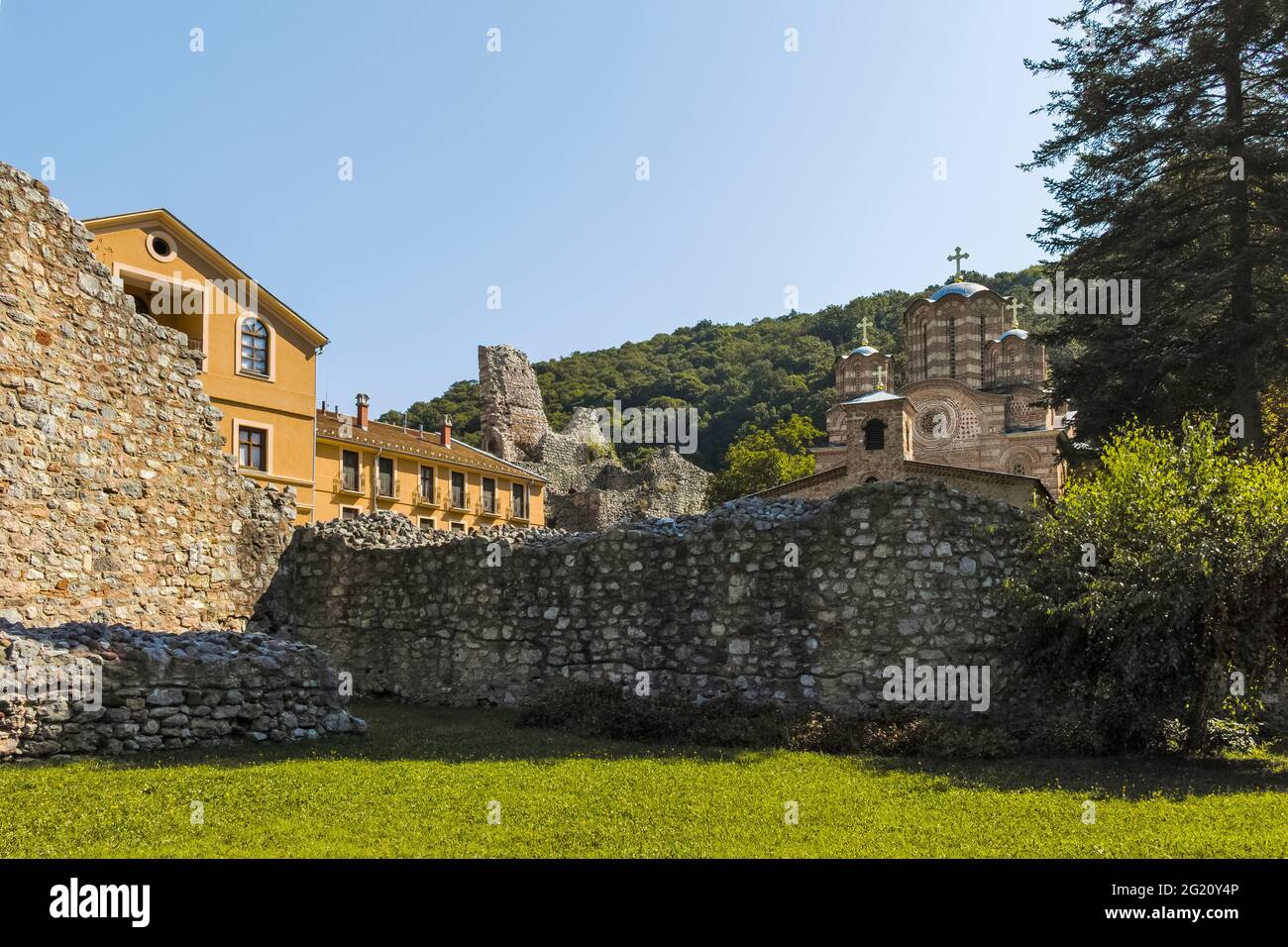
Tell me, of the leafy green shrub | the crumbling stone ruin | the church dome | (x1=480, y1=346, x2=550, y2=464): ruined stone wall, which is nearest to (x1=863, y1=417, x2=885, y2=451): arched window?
the crumbling stone ruin

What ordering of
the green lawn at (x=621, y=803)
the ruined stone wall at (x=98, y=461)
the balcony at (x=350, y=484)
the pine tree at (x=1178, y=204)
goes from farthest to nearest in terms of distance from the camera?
1. the balcony at (x=350, y=484)
2. the pine tree at (x=1178, y=204)
3. the ruined stone wall at (x=98, y=461)
4. the green lawn at (x=621, y=803)

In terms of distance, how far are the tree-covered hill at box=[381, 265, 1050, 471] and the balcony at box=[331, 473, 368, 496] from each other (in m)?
28.8

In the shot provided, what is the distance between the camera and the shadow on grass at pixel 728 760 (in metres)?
9.12

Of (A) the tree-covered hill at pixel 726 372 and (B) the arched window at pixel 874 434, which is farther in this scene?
(A) the tree-covered hill at pixel 726 372

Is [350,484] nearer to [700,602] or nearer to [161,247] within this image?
[161,247]

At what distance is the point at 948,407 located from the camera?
173ft

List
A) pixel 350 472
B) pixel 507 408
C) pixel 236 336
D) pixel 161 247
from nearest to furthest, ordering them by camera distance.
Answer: pixel 161 247 < pixel 236 336 < pixel 350 472 < pixel 507 408

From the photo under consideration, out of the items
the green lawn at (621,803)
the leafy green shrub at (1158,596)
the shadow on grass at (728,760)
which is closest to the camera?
the green lawn at (621,803)

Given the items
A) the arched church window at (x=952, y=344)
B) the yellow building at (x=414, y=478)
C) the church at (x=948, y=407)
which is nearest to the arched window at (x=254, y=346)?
the yellow building at (x=414, y=478)

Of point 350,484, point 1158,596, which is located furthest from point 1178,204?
point 350,484

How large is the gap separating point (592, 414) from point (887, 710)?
55769 mm

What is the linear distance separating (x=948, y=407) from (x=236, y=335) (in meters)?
37.9

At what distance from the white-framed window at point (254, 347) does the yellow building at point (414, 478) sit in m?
10.0

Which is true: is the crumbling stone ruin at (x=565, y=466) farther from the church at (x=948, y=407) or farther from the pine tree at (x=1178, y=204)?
the pine tree at (x=1178, y=204)
